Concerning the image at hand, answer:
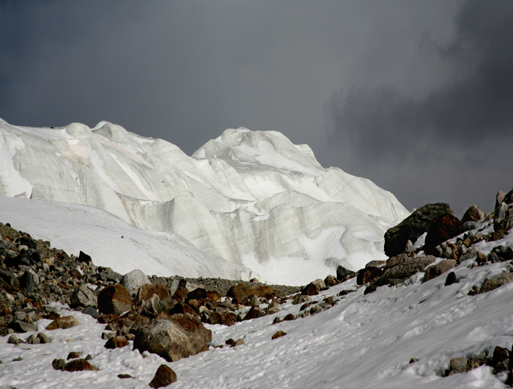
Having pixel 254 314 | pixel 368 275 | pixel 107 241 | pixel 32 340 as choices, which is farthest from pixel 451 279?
pixel 107 241

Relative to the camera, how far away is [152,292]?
49.9 feet

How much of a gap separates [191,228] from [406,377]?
5618 centimetres

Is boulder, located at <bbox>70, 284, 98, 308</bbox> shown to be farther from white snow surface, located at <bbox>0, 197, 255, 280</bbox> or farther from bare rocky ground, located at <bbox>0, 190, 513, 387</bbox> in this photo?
white snow surface, located at <bbox>0, 197, 255, 280</bbox>

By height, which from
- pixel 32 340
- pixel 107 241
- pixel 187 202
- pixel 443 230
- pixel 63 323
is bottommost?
pixel 443 230

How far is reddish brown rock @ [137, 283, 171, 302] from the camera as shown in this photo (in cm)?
1484

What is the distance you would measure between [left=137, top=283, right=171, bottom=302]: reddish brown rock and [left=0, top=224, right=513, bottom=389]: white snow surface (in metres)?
2.57

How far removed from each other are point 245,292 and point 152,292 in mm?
4920

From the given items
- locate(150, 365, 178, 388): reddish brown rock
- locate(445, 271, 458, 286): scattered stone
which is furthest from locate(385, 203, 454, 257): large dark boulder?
locate(150, 365, 178, 388): reddish brown rock

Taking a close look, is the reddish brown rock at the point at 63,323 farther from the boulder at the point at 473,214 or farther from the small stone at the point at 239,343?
the boulder at the point at 473,214

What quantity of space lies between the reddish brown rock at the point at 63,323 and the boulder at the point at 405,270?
839 cm

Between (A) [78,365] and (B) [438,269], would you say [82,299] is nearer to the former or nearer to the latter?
(A) [78,365]

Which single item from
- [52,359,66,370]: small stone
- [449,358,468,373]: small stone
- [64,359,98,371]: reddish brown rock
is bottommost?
[449,358,468,373]: small stone

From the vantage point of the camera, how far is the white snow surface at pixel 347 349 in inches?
222

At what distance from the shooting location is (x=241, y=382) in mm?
8141
